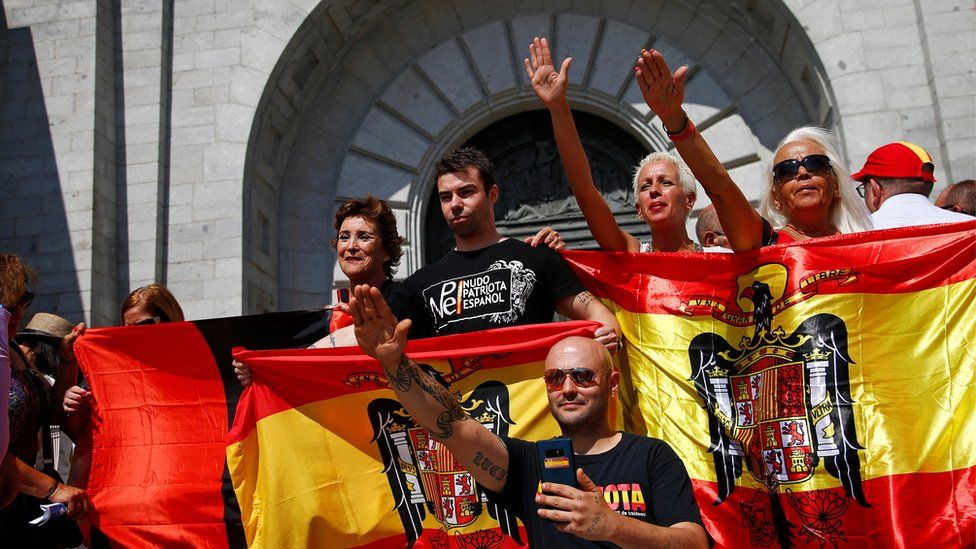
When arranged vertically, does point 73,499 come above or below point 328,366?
below

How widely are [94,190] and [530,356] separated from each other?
6.65 m

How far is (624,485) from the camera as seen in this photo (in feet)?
12.0

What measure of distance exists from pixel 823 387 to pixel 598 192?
1.62 metres

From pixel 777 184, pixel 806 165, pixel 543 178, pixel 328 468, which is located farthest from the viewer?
pixel 543 178

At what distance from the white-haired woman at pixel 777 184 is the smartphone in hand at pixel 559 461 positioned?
6.82ft

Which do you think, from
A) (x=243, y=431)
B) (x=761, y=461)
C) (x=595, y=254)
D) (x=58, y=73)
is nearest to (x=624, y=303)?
(x=595, y=254)

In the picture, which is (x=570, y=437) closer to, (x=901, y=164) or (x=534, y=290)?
(x=534, y=290)

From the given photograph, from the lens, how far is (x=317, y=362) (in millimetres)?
5543

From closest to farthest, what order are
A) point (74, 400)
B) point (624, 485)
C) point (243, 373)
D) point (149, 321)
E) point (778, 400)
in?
1. point (624, 485)
2. point (778, 400)
3. point (243, 373)
4. point (74, 400)
5. point (149, 321)

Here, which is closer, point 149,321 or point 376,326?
point 376,326

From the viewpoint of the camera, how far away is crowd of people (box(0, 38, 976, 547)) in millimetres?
3777

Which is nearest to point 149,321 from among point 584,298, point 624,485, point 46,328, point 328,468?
point 46,328

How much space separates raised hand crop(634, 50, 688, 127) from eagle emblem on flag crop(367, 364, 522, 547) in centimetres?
170

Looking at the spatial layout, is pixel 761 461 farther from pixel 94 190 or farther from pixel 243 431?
pixel 94 190
